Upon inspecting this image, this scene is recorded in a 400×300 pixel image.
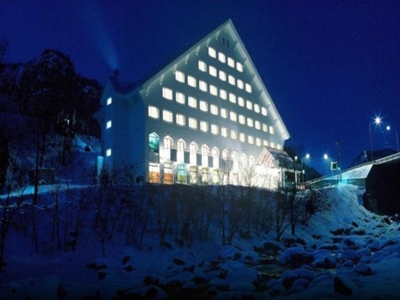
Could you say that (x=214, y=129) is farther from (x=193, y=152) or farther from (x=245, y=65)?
(x=245, y=65)

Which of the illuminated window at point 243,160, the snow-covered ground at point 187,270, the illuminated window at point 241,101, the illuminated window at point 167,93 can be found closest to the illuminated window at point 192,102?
the illuminated window at point 167,93

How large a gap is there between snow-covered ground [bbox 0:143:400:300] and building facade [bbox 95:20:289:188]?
8659 millimetres

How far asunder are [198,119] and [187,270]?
25.6 meters

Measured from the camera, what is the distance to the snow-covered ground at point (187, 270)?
12.1 meters

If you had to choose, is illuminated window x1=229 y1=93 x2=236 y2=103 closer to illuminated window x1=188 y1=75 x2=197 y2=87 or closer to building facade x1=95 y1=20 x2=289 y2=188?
building facade x1=95 y1=20 x2=289 y2=188

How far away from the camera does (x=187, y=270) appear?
1747 cm

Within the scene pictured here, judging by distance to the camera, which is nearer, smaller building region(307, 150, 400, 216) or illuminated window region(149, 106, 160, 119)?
illuminated window region(149, 106, 160, 119)

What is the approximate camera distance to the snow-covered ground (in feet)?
39.8

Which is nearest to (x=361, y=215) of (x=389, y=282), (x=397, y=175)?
(x=397, y=175)

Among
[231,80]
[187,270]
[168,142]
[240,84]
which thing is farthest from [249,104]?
[187,270]

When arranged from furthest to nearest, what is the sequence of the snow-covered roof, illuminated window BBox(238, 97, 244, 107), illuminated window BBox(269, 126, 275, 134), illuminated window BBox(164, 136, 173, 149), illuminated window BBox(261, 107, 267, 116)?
illuminated window BBox(269, 126, 275, 134), illuminated window BBox(261, 107, 267, 116), illuminated window BBox(238, 97, 244, 107), illuminated window BBox(164, 136, 173, 149), the snow-covered roof

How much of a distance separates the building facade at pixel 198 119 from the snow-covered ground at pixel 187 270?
8659mm

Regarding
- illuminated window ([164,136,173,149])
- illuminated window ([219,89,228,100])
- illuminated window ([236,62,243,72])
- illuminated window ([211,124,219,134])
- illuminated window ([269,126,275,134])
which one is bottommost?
illuminated window ([164,136,173,149])

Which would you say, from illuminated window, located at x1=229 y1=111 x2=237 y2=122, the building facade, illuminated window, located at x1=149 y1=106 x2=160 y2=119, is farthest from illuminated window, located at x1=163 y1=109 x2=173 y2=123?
illuminated window, located at x1=229 y1=111 x2=237 y2=122
